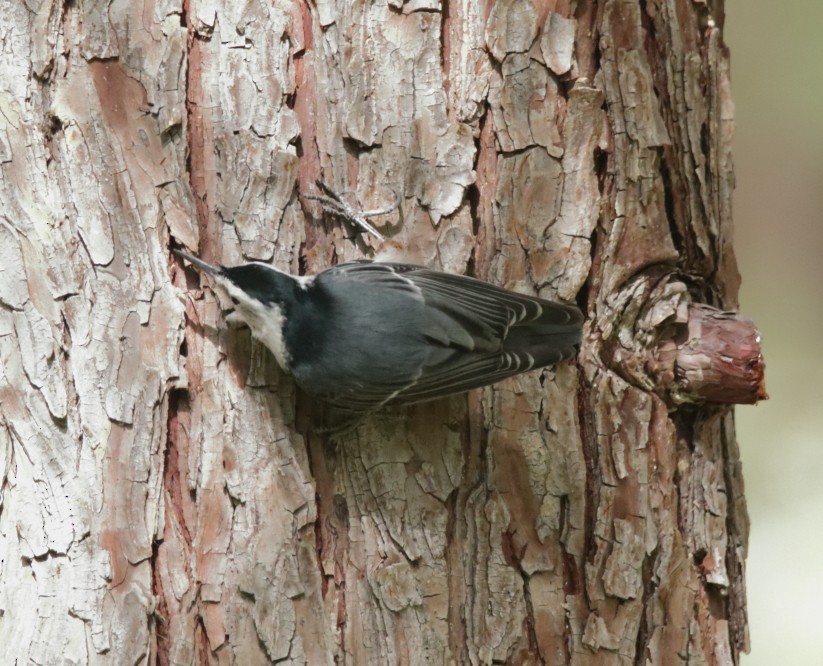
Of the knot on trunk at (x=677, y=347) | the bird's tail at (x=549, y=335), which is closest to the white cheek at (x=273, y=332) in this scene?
the bird's tail at (x=549, y=335)

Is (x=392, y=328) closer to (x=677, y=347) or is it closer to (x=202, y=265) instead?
(x=202, y=265)

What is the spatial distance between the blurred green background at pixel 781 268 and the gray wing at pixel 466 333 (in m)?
1.91

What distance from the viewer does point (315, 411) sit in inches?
81.7

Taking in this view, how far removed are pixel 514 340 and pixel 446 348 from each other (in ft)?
0.54

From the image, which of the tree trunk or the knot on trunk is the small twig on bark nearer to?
the tree trunk

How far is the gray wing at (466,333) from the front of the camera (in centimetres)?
203

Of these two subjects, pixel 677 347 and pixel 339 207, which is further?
pixel 677 347

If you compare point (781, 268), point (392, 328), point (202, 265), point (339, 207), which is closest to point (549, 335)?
point (392, 328)

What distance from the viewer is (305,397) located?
209cm

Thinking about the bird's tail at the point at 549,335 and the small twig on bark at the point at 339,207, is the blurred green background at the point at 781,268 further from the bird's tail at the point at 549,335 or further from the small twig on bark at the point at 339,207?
the small twig on bark at the point at 339,207

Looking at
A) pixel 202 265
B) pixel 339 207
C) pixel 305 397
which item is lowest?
pixel 305 397

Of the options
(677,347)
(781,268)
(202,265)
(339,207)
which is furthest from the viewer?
(781,268)

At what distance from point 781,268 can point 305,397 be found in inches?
102

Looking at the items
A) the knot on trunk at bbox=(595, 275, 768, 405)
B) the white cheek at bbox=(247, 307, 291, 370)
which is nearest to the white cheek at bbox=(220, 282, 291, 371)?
the white cheek at bbox=(247, 307, 291, 370)
